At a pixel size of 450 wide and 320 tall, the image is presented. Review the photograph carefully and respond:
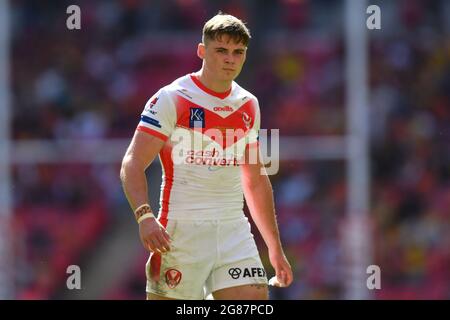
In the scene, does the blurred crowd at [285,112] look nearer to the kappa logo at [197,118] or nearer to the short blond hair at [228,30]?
the kappa logo at [197,118]

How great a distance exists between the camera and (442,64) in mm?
16719

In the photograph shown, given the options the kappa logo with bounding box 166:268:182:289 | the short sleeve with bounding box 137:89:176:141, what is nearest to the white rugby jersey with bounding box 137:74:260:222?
the short sleeve with bounding box 137:89:176:141

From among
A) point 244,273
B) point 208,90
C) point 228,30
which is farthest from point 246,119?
point 244,273

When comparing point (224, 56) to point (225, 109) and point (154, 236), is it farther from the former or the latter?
point (154, 236)

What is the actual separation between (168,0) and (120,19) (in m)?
0.84

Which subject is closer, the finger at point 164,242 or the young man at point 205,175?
the finger at point 164,242

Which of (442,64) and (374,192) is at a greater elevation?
(442,64)

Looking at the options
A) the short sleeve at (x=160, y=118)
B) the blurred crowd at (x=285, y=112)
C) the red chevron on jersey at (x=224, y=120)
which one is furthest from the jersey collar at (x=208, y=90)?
the blurred crowd at (x=285, y=112)

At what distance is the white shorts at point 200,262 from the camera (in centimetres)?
586

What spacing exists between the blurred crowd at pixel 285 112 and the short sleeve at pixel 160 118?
8.51 m

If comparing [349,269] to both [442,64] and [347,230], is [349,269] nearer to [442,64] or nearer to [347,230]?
[347,230]

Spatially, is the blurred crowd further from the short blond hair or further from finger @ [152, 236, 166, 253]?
finger @ [152, 236, 166, 253]

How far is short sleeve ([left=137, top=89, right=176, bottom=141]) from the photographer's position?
5.74 metres
